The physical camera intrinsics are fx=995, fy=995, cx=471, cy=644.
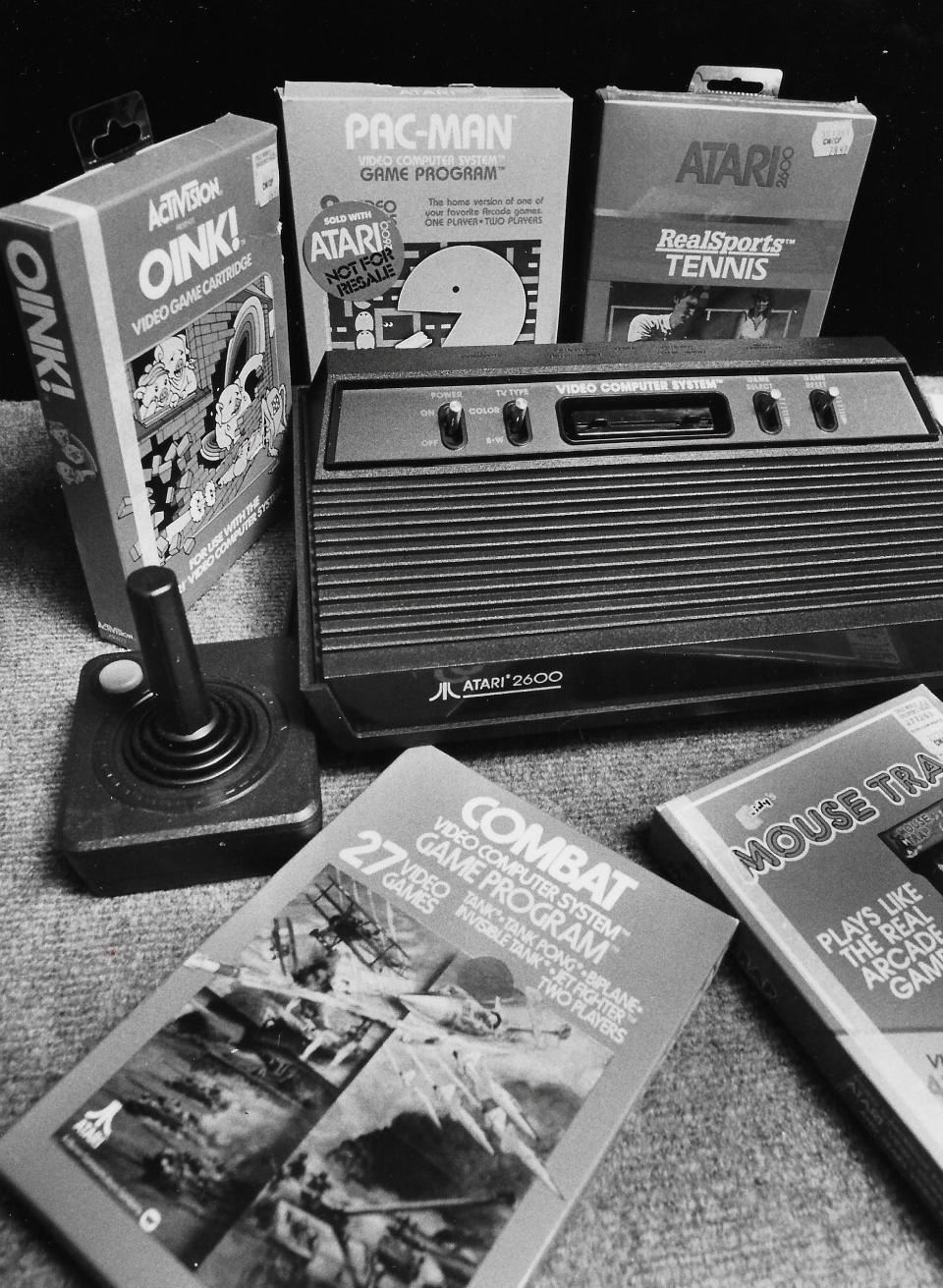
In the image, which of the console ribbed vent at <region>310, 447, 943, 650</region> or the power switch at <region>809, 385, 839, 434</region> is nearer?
the console ribbed vent at <region>310, 447, 943, 650</region>

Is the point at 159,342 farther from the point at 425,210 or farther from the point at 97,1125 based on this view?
the point at 97,1125

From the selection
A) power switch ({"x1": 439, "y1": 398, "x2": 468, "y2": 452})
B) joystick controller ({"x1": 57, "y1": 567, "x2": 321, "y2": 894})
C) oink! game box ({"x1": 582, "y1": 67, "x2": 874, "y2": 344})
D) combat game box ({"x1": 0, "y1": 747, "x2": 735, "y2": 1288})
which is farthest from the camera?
oink! game box ({"x1": 582, "y1": 67, "x2": 874, "y2": 344})

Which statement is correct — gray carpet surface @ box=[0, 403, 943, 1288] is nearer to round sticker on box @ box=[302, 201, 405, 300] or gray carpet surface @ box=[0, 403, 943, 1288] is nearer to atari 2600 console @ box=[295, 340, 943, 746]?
atari 2600 console @ box=[295, 340, 943, 746]

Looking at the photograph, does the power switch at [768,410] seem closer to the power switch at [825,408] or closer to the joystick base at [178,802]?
the power switch at [825,408]

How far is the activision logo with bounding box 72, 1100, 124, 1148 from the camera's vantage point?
1.63 ft

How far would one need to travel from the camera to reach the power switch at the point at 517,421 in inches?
30.1

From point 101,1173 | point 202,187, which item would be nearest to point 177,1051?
point 101,1173

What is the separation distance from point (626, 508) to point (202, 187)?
380mm

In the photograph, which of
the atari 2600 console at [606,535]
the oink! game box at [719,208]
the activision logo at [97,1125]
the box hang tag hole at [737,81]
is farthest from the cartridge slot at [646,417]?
the activision logo at [97,1125]

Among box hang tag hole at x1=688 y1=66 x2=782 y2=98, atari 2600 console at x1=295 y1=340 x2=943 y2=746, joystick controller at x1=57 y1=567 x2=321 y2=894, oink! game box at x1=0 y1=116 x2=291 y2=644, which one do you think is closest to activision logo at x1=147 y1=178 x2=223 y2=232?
oink! game box at x1=0 y1=116 x2=291 y2=644

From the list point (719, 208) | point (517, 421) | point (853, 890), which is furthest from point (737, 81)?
point (853, 890)

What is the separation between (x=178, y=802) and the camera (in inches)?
24.7

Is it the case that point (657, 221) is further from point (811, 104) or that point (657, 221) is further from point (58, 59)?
point (58, 59)

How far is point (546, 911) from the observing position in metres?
0.60
